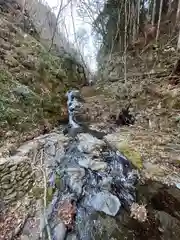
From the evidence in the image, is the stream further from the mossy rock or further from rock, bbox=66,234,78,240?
the mossy rock

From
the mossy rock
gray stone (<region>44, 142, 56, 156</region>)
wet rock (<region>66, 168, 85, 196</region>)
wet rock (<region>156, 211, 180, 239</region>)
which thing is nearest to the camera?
wet rock (<region>156, 211, 180, 239</region>)

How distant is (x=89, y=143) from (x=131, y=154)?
4.42 feet

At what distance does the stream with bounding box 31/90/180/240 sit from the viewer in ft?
10.6

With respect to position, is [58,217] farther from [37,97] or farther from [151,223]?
[37,97]

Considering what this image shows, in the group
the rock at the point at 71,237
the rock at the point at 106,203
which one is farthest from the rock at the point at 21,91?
the rock at the point at 71,237

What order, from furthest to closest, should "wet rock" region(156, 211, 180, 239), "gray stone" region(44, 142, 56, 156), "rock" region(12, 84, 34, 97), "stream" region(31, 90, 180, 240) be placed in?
"rock" region(12, 84, 34, 97) < "gray stone" region(44, 142, 56, 156) < "stream" region(31, 90, 180, 240) < "wet rock" region(156, 211, 180, 239)

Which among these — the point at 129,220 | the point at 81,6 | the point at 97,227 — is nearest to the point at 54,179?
the point at 97,227

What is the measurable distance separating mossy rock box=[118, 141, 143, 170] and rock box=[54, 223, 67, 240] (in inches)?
83.3

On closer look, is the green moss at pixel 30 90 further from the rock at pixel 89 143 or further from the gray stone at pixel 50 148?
the rock at pixel 89 143

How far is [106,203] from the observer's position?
379 centimetres

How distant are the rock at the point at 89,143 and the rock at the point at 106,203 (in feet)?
5.62

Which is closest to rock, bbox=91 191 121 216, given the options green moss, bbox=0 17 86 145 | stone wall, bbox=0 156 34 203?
stone wall, bbox=0 156 34 203

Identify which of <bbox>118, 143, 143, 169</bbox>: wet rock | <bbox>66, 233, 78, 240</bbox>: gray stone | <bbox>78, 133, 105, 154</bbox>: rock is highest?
<bbox>78, 133, 105, 154</bbox>: rock

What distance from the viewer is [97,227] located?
335 centimetres
